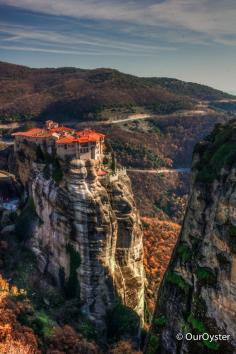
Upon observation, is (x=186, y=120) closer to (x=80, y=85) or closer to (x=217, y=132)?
(x=80, y=85)

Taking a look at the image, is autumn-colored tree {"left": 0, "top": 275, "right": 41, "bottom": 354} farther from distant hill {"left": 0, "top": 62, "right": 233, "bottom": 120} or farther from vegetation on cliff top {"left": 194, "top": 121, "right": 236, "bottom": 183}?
distant hill {"left": 0, "top": 62, "right": 233, "bottom": 120}

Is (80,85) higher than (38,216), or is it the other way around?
(80,85)

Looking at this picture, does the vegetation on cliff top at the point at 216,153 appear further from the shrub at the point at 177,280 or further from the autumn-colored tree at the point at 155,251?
the autumn-colored tree at the point at 155,251

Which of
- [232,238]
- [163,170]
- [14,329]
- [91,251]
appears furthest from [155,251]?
[163,170]

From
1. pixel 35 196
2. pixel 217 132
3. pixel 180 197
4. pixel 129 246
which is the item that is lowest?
pixel 180 197

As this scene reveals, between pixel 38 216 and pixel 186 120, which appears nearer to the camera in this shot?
pixel 38 216

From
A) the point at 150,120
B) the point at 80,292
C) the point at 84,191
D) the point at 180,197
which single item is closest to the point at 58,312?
the point at 80,292

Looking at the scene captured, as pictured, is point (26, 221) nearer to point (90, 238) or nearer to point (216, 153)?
point (90, 238)
